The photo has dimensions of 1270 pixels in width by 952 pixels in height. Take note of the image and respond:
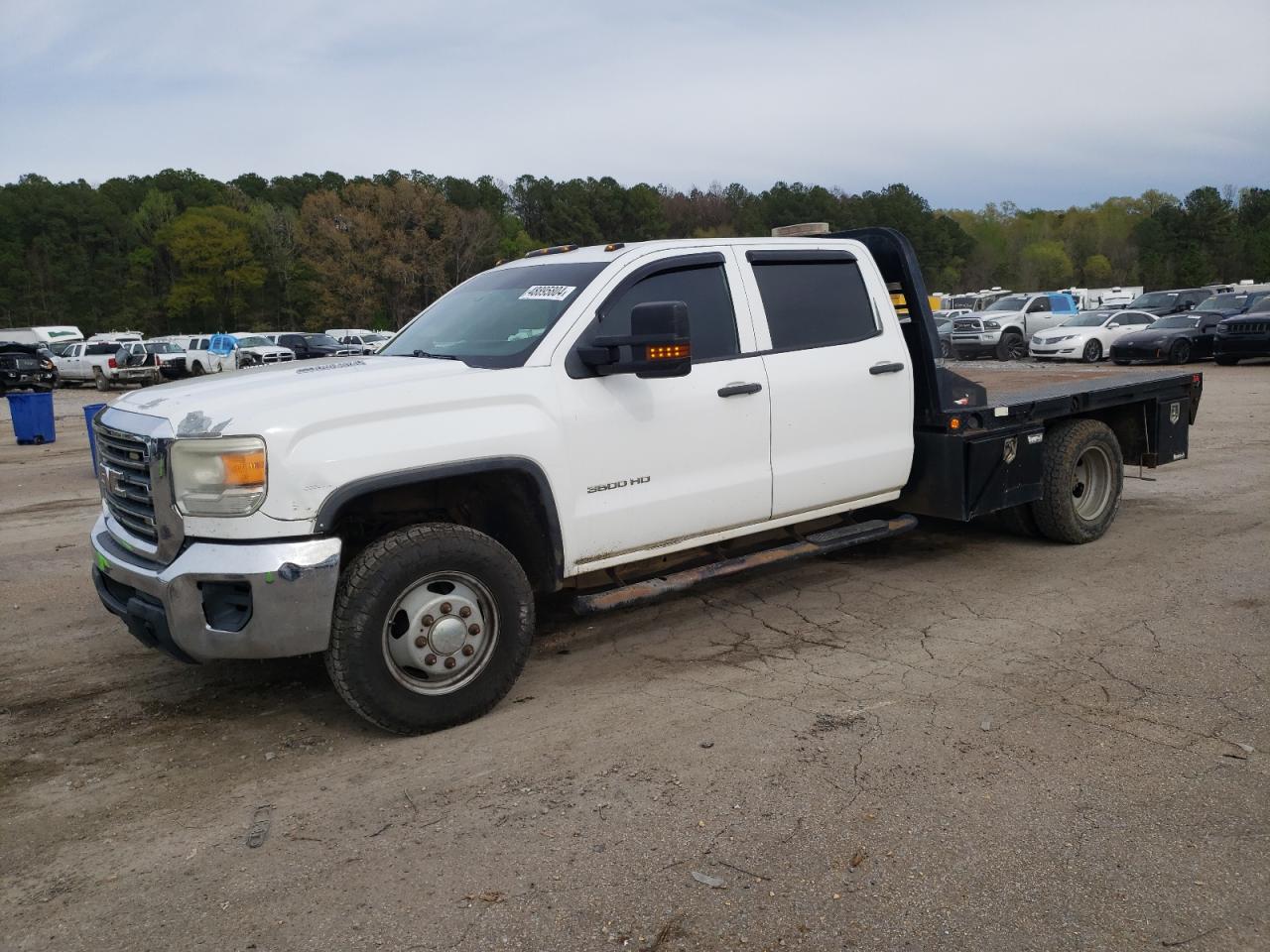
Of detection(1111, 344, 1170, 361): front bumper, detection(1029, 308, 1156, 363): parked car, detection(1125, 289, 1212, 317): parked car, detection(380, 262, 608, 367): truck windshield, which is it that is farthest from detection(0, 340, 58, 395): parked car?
detection(1125, 289, 1212, 317): parked car

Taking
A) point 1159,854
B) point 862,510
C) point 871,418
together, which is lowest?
point 1159,854

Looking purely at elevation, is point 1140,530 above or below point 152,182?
below

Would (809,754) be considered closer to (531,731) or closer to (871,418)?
(531,731)

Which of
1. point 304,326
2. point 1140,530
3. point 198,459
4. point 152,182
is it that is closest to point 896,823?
point 198,459

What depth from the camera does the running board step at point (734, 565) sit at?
4645 mm

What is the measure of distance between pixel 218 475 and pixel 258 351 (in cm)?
3252

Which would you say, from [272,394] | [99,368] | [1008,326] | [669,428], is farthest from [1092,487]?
[99,368]

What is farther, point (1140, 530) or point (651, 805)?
point (1140, 530)

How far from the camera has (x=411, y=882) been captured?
3.09 metres

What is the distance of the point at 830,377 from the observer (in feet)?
17.7

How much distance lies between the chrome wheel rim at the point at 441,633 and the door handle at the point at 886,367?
2615 millimetres

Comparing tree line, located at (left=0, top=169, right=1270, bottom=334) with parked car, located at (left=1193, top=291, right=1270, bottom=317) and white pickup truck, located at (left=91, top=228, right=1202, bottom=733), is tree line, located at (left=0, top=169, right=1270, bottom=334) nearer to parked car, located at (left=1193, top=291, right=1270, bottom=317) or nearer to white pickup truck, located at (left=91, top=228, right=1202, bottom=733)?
parked car, located at (left=1193, top=291, right=1270, bottom=317)

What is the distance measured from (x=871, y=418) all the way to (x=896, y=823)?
9.09ft

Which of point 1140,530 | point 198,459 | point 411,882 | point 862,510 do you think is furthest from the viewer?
point 1140,530
